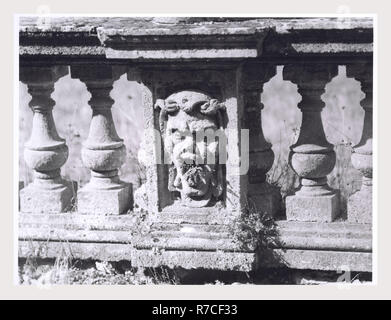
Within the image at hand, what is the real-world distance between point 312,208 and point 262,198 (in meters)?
0.28

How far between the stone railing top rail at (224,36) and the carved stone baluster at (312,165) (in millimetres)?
322

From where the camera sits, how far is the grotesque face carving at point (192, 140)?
3553 millimetres

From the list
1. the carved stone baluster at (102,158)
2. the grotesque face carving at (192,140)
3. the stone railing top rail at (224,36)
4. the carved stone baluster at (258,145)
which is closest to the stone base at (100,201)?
the carved stone baluster at (102,158)

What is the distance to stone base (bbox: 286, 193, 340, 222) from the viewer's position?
376cm

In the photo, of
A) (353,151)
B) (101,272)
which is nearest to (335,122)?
(353,151)

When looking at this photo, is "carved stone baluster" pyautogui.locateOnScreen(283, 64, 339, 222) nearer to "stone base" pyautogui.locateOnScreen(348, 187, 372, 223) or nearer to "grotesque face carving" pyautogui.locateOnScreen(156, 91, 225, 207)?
"stone base" pyautogui.locateOnScreen(348, 187, 372, 223)

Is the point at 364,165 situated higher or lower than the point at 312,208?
higher

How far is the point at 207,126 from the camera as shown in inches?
141

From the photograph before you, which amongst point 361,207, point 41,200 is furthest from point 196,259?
point 41,200

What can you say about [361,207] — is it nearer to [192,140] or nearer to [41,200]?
[192,140]

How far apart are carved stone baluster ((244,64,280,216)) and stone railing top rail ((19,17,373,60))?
0.18m

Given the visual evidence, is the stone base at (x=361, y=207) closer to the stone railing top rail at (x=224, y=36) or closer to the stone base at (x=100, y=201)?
the stone railing top rail at (x=224, y=36)

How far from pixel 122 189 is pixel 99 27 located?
3.32ft
